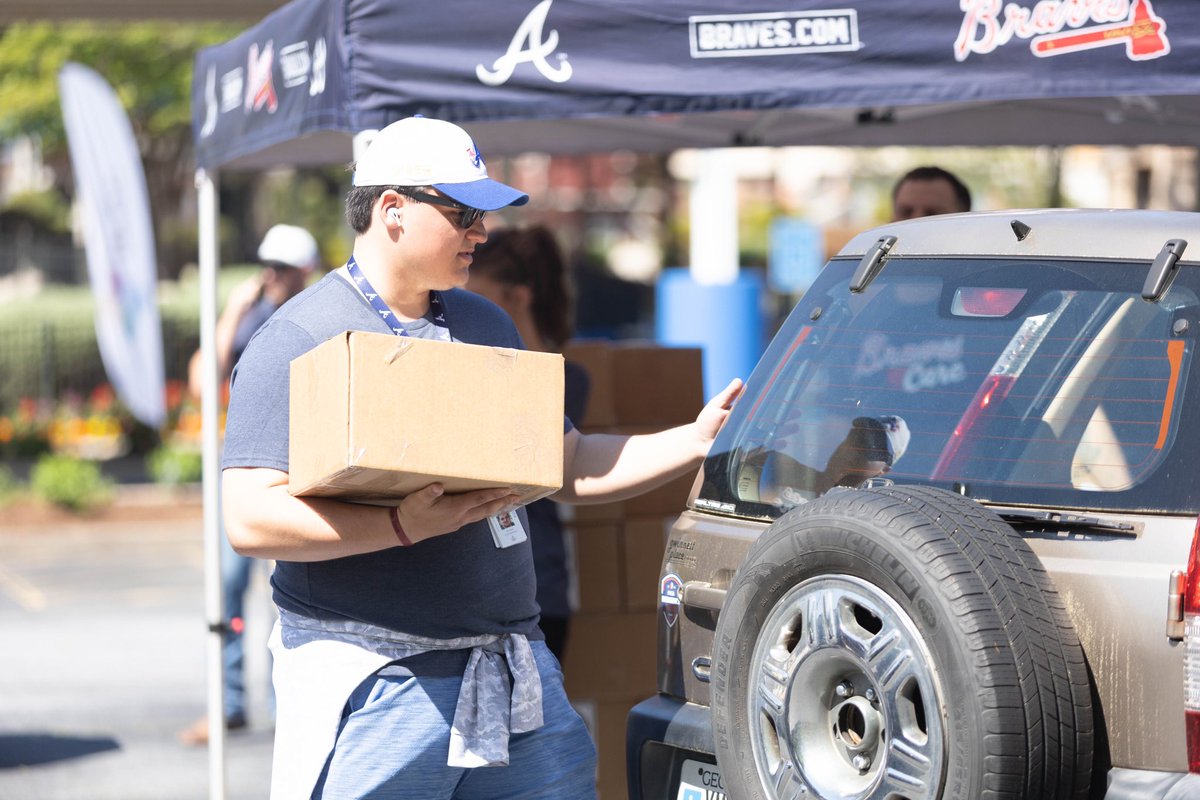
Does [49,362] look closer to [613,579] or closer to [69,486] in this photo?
[69,486]

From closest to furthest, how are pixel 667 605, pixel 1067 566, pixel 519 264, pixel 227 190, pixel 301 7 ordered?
pixel 1067 566, pixel 667 605, pixel 301 7, pixel 519 264, pixel 227 190

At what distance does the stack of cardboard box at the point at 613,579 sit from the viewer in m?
5.09

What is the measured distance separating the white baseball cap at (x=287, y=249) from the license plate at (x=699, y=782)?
4322mm

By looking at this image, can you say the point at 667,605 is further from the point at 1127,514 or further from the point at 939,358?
the point at 1127,514

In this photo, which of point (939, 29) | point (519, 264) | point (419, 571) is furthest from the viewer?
point (519, 264)

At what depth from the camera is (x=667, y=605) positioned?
3.36 meters

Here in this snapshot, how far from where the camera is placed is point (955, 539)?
8.55 feet

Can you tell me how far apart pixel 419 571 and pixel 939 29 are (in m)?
1.89

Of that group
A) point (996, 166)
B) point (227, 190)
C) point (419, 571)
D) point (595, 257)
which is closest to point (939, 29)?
point (419, 571)

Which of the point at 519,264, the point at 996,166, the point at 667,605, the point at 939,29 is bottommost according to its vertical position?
the point at 667,605

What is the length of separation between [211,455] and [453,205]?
8.52ft

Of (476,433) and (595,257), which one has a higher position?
(595,257)

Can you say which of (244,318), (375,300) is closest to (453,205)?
(375,300)

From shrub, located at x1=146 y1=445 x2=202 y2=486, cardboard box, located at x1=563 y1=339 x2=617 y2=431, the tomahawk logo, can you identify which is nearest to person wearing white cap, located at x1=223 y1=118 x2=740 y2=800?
the tomahawk logo
